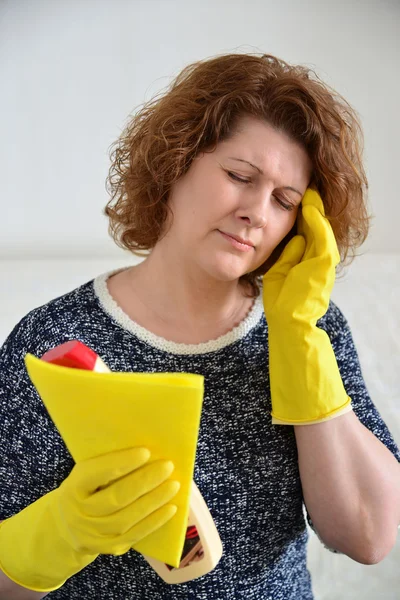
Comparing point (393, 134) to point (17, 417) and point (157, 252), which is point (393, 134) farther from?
point (17, 417)

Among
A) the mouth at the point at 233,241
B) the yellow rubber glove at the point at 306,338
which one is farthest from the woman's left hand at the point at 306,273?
the mouth at the point at 233,241

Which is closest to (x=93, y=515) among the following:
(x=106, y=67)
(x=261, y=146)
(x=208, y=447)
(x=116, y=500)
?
(x=116, y=500)

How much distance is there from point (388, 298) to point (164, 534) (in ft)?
2.93

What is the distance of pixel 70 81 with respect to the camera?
1470 millimetres

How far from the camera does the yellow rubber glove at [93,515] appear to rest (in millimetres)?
643

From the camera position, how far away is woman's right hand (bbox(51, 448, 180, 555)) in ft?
2.09

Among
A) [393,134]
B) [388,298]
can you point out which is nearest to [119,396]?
[388,298]

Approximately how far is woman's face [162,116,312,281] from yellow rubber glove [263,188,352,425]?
0.20ft

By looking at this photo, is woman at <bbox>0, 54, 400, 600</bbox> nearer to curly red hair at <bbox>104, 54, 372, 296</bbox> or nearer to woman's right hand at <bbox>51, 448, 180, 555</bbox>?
curly red hair at <bbox>104, 54, 372, 296</bbox>

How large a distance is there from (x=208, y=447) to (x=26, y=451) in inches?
9.7

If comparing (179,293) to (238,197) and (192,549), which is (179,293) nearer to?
(238,197)

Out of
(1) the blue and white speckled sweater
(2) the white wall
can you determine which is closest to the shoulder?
(1) the blue and white speckled sweater

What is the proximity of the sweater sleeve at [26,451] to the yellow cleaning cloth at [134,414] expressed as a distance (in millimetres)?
222

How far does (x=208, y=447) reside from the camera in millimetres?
923
